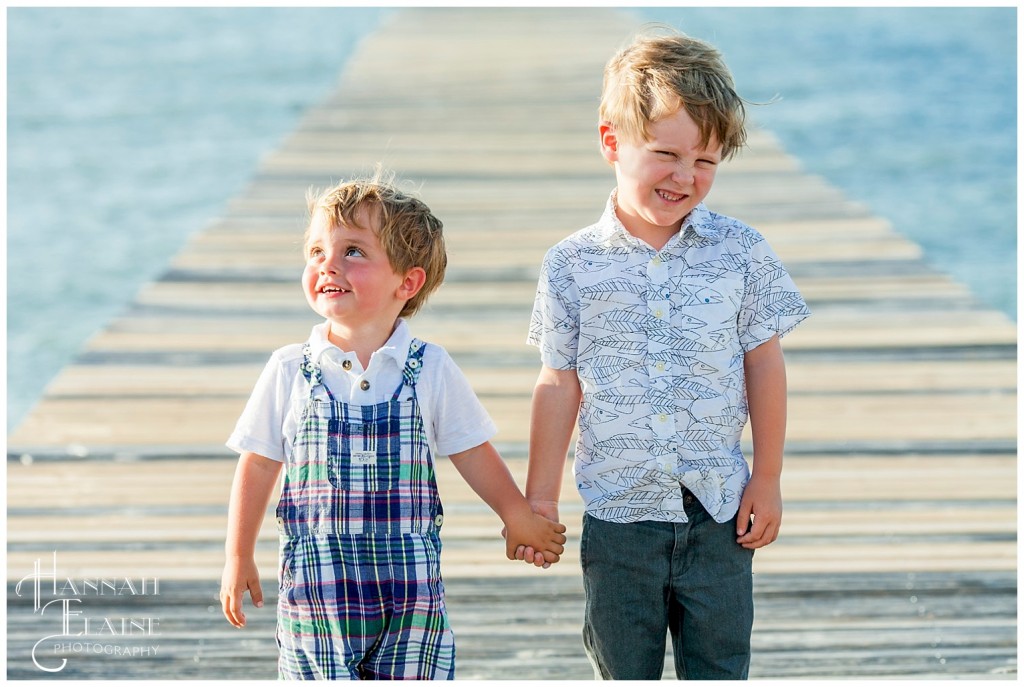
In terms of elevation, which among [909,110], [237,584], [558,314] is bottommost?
[237,584]

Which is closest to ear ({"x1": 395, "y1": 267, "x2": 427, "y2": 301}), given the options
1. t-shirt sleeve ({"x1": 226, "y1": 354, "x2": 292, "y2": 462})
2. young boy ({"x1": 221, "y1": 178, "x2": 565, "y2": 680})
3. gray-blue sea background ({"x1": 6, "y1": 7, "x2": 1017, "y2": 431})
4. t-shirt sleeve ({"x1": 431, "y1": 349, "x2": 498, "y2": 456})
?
young boy ({"x1": 221, "y1": 178, "x2": 565, "y2": 680})

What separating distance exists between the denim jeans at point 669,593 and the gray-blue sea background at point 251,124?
438 centimetres

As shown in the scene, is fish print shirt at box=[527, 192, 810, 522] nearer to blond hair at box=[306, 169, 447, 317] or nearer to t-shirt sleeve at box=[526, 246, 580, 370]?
t-shirt sleeve at box=[526, 246, 580, 370]

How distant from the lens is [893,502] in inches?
148

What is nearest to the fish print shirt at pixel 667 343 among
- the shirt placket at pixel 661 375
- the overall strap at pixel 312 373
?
the shirt placket at pixel 661 375

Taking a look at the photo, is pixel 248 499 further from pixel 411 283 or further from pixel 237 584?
pixel 411 283

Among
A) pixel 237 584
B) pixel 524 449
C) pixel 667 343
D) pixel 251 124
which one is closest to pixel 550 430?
pixel 667 343

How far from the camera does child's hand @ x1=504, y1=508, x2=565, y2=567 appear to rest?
7.55ft

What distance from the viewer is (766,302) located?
2.29m

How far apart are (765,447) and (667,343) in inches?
9.5

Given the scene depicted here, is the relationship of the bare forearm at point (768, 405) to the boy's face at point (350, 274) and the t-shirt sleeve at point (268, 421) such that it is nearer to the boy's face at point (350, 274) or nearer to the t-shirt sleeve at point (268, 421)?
the boy's face at point (350, 274)

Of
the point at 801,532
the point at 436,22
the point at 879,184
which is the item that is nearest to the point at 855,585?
the point at 801,532

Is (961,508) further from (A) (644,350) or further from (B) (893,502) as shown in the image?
(A) (644,350)

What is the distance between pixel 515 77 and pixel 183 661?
8416 mm
